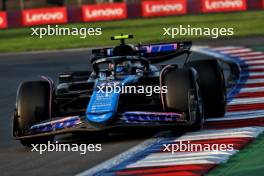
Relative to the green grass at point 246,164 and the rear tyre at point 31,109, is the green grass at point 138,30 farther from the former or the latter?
the green grass at point 246,164

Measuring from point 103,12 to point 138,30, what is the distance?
654 centimetres

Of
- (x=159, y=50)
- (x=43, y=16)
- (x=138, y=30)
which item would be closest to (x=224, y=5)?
(x=138, y=30)

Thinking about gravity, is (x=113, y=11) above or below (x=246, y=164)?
below

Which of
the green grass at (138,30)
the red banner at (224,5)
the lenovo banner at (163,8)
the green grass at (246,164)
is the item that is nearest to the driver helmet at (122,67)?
the green grass at (246,164)

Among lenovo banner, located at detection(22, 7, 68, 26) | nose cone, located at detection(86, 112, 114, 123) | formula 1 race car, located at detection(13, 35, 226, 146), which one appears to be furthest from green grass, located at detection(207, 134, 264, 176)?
lenovo banner, located at detection(22, 7, 68, 26)

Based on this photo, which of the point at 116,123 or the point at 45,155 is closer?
the point at 45,155

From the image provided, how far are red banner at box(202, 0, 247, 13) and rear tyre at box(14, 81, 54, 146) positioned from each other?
31.5 m

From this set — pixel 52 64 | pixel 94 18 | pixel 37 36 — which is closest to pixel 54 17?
pixel 94 18

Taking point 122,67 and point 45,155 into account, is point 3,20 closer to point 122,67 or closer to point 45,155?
point 122,67

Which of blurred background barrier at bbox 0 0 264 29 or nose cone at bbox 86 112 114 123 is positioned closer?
nose cone at bbox 86 112 114 123

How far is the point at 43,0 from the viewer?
204 ft

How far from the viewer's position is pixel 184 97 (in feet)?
33.4

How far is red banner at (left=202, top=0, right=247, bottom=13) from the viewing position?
136 ft

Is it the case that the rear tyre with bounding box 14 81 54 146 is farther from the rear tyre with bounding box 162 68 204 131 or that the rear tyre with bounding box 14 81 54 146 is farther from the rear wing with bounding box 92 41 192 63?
the rear wing with bounding box 92 41 192 63
